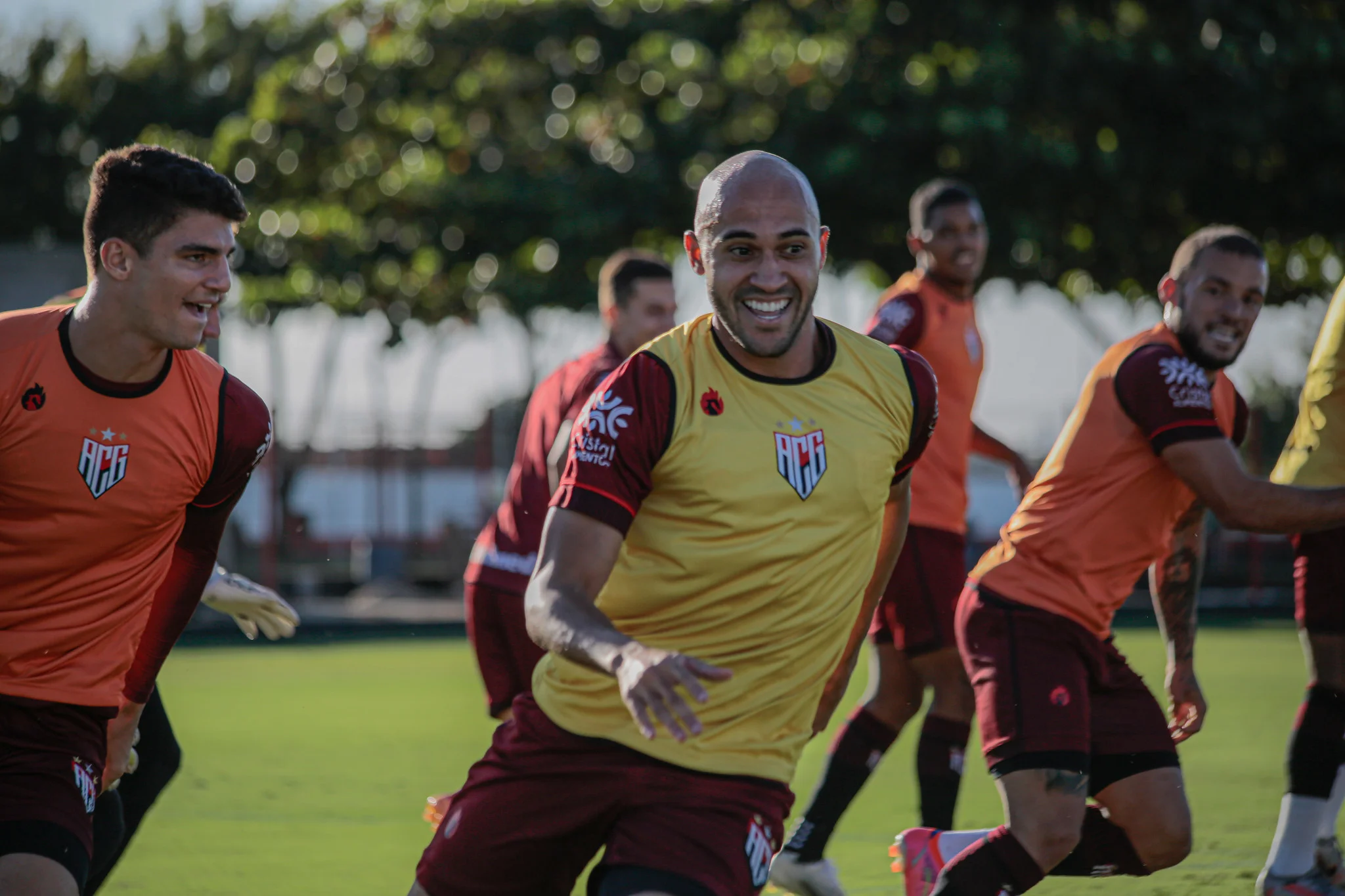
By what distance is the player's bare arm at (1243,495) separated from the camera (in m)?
4.71

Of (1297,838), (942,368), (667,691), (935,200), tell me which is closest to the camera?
(667,691)

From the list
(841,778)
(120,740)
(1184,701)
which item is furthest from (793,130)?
(120,740)

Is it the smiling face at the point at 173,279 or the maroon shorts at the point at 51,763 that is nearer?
the maroon shorts at the point at 51,763

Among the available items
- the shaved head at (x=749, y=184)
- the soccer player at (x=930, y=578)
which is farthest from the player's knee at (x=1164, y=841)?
the shaved head at (x=749, y=184)

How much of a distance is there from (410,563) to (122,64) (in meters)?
13.3

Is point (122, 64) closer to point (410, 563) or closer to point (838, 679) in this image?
point (410, 563)

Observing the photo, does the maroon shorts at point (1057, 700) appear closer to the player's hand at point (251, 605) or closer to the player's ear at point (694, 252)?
the player's ear at point (694, 252)

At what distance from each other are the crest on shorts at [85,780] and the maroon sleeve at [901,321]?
155 inches

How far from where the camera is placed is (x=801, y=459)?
367 cm

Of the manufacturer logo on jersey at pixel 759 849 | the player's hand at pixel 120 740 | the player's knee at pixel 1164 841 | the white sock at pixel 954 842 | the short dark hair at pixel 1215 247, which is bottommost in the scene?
the white sock at pixel 954 842

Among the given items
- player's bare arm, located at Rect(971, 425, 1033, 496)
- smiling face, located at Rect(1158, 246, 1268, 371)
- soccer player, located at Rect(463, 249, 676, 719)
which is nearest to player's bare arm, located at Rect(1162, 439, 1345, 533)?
smiling face, located at Rect(1158, 246, 1268, 371)

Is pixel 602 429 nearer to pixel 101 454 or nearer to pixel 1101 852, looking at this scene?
pixel 101 454

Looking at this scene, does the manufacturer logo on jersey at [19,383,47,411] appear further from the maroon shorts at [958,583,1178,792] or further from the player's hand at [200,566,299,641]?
the maroon shorts at [958,583,1178,792]

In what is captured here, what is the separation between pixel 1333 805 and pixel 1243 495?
5.38 ft
